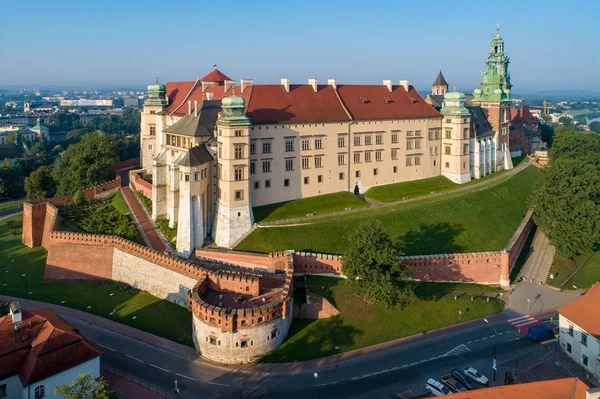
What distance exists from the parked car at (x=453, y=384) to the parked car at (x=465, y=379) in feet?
0.87

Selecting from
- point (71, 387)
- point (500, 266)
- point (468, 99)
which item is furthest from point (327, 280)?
point (468, 99)

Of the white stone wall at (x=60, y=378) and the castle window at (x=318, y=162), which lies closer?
the white stone wall at (x=60, y=378)

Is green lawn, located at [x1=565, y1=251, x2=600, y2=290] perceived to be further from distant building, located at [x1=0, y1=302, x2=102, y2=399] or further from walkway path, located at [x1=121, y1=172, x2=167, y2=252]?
distant building, located at [x1=0, y1=302, x2=102, y2=399]

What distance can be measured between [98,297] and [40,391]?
19361mm

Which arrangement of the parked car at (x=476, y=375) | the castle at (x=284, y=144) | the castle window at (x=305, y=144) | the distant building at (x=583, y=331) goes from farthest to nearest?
the castle window at (x=305, y=144) → the castle at (x=284, y=144) → the distant building at (x=583, y=331) → the parked car at (x=476, y=375)

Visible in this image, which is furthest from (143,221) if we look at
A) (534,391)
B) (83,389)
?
(534,391)

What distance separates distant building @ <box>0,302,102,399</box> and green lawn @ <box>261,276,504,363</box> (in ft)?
46.0

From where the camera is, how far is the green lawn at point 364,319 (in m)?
42.4

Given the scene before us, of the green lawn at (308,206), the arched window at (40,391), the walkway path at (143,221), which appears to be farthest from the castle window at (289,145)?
the arched window at (40,391)

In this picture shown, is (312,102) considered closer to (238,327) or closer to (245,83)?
(245,83)

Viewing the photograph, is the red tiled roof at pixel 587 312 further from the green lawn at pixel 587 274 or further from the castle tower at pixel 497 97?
the castle tower at pixel 497 97

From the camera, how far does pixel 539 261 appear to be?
205 feet

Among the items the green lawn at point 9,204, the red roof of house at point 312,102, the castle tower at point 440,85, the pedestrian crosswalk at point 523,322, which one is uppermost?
the castle tower at point 440,85

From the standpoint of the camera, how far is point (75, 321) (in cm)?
4753
